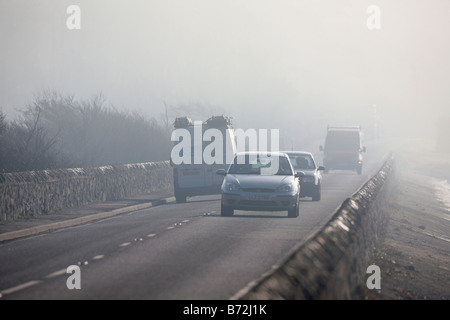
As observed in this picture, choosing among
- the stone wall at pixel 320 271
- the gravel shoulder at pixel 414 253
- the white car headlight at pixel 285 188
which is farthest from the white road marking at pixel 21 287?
Result: the white car headlight at pixel 285 188

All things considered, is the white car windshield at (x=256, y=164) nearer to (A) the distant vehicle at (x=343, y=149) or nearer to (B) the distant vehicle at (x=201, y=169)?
(B) the distant vehicle at (x=201, y=169)

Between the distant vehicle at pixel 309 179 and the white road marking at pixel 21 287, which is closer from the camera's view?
the white road marking at pixel 21 287

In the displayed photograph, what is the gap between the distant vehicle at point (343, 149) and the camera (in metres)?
52.2

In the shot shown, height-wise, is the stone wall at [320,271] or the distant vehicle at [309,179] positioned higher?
the stone wall at [320,271]

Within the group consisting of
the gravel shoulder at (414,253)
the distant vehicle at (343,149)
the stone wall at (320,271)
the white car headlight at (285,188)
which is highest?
the stone wall at (320,271)

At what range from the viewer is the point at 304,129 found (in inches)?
6019

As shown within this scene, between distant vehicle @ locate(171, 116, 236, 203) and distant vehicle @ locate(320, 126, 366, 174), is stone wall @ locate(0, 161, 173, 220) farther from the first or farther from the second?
distant vehicle @ locate(320, 126, 366, 174)

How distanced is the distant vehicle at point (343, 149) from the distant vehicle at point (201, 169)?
24983 mm

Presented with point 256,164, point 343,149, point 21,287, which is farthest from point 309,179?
point 343,149

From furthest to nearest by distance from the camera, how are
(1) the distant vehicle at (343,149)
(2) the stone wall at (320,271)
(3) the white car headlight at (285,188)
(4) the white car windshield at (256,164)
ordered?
(1) the distant vehicle at (343,149), (4) the white car windshield at (256,164), (3) the white car headlight at (285,188), (2) the stone wall at (320,271)

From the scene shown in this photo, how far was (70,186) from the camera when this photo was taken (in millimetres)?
26062

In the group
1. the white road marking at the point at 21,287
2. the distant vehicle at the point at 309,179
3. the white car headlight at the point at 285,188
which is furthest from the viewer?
the distant vehicle at the point at 309,179
